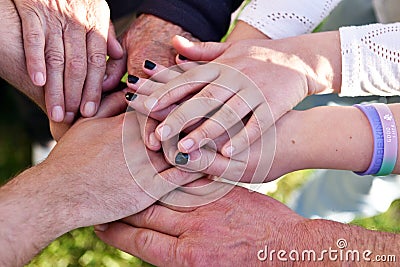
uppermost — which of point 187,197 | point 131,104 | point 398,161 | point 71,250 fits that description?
point 398,161

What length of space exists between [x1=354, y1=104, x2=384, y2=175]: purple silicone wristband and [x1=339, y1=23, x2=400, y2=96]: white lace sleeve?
0.29 ft

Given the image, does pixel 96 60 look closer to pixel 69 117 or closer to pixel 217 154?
pixel 69 117

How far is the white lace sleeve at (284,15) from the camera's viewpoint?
1.42 meters

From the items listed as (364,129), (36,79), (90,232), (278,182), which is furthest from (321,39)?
(90,232)

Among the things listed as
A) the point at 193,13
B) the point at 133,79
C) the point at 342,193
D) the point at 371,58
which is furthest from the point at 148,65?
the point at 342,193

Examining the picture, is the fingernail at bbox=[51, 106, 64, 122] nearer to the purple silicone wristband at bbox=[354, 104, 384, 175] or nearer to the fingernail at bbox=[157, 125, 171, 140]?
the fingernail at bbox=[157, 125, 171, 140]

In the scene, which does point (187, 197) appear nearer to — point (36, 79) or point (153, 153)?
point (153, 153)

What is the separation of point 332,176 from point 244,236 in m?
0.59

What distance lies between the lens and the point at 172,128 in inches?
46.6

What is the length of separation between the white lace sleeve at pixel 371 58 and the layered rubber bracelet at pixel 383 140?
0.10 metres

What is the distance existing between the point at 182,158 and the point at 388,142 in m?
0.44

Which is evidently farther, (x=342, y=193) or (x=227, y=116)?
(x=342, y=193)

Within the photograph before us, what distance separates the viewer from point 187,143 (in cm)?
116

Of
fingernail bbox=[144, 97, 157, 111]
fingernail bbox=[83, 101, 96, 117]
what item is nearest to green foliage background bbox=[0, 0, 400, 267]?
fingernail bbox=[83, 101, 96, 117]
